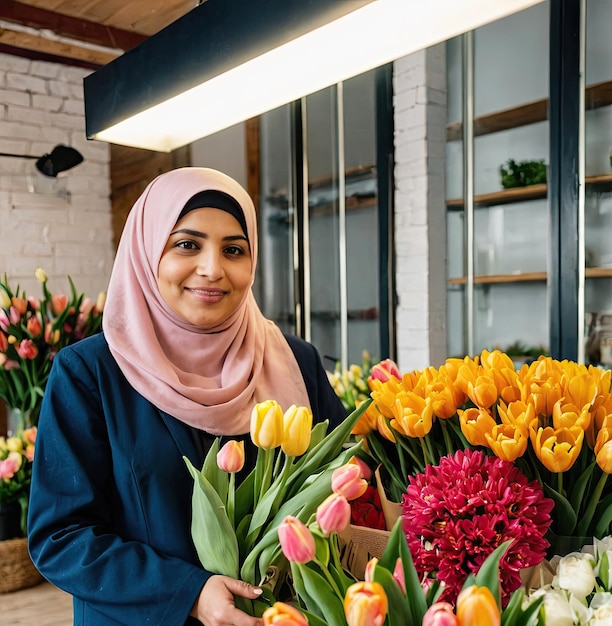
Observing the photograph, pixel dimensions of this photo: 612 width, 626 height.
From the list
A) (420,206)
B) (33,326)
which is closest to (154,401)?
(33,326)

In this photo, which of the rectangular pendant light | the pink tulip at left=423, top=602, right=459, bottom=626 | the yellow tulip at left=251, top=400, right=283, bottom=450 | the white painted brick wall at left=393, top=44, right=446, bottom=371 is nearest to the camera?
the pink tulip at left=423, top=602, right=459, bottom=626

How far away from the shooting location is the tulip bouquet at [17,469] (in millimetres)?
2133

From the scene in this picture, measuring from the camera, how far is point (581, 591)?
0.55 m

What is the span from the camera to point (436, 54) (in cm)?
280

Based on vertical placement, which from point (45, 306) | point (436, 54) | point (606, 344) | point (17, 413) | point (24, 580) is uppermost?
point (436, 54)

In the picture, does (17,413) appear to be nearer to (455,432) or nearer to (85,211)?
(85,211)

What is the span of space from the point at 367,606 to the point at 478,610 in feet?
0.22

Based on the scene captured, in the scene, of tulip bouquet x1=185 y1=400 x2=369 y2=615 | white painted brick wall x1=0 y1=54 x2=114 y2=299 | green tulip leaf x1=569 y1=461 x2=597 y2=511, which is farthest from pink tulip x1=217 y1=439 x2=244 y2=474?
white painted brick wall x1=0 y1=54 x2=114 y2=299

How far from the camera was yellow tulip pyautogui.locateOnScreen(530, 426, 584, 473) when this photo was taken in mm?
626

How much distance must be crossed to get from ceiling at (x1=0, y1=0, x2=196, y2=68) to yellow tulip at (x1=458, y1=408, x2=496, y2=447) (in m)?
2.45

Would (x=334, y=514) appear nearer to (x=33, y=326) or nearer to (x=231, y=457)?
→ (x=231, y=457)

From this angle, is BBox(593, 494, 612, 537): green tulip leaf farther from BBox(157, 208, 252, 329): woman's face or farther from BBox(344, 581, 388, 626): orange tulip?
BBox(157, 208, 252, 329): woman's face

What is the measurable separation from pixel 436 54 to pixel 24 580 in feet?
8.08

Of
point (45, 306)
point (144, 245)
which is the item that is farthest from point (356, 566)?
point (45, 306)
